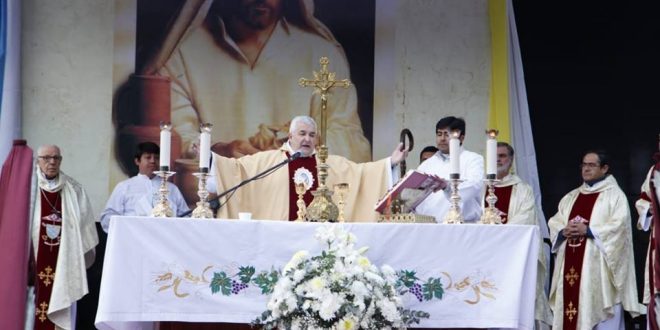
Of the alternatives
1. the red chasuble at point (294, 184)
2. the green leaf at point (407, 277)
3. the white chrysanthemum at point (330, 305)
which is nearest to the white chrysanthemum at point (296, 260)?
the white chrysanthemum at point (330, 305)

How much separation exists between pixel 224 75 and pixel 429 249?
378 cm

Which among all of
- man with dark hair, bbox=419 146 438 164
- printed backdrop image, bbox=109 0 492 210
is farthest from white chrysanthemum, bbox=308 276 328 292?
printed backdrop image, bbox=109 0 492 210

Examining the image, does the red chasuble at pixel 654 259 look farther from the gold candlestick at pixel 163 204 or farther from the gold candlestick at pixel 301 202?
the gold candlestick at pixel 163 204

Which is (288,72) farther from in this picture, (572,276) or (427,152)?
(572,276)

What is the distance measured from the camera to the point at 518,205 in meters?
9.21

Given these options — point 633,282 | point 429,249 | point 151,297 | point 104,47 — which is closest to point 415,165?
point 633,282

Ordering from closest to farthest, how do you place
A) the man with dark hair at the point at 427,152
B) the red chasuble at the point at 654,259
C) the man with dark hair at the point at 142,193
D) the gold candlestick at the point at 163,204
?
the gold candlestick at the point at 163,204
the red chasuble at the point at 654,259
the man with dark hair at the point at 142,193
the man with dark hair at the point at 427,152

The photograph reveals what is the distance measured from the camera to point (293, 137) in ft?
24.7

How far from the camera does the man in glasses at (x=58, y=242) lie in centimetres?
839

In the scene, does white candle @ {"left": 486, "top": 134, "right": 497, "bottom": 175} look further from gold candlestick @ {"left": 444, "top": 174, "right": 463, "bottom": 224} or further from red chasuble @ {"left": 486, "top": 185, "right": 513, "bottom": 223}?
red chasuble @ {"left": 486, "top": 185, "right": 513, "bottom": 223}

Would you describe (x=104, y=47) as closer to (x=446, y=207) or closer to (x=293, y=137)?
(x=293, y=137)

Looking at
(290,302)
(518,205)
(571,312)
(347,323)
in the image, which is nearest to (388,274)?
(347,323)

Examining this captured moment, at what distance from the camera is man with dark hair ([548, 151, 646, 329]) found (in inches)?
348

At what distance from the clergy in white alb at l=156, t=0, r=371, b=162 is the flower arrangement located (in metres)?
3.72
